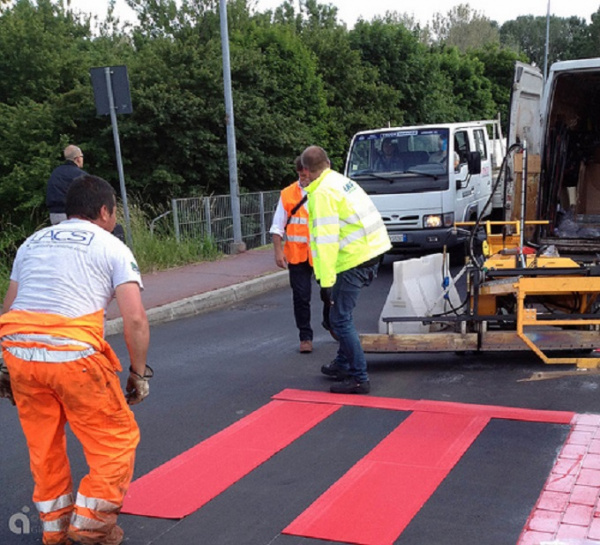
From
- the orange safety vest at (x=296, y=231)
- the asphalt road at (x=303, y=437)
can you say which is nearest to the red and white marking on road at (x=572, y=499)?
the asphalt road at (x=303, y=437)

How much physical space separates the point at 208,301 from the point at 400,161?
401 cm

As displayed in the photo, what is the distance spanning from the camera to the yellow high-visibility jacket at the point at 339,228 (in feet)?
19.1

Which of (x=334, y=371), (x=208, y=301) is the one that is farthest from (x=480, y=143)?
(x=334, y=371)

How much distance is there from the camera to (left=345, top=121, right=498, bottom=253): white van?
12070mm

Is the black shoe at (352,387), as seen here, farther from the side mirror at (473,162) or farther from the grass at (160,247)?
the grass at (160,247)

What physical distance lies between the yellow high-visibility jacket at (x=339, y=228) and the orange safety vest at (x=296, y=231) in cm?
132

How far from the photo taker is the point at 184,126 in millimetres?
16797

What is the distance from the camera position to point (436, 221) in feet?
39.5

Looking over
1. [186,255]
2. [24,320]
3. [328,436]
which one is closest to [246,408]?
[328,436]

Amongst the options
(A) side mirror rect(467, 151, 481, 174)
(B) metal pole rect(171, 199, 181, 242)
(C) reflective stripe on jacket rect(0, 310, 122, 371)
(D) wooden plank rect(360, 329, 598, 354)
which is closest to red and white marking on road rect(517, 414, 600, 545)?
(D) wooden plank rect(360, 329, 598, 354)

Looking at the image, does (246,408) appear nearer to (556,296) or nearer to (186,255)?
(556,296)

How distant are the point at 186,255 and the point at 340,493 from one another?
9.52 meters

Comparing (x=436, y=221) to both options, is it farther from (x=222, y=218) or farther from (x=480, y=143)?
(x=222, y=218)

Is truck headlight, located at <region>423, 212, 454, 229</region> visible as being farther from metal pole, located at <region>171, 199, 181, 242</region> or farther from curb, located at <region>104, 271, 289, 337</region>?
metal pole, located at <region>171, 199, 181, 242</region>
